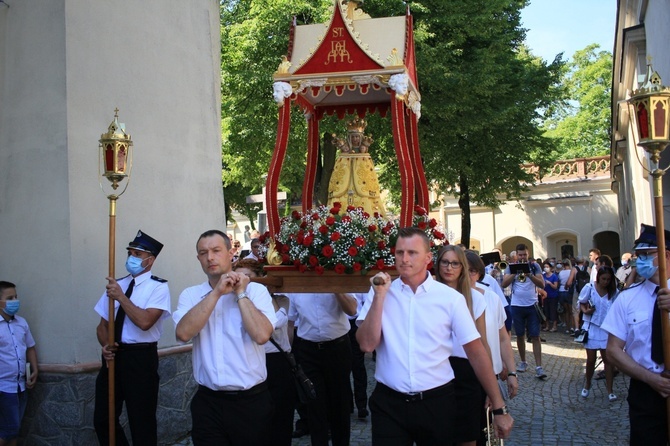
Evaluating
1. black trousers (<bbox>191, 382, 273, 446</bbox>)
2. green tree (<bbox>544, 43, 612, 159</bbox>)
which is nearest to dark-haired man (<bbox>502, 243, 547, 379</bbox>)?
black trousers (<bbox>191, 382, 273, 446</bbox>)

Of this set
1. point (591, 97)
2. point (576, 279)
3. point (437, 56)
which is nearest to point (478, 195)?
point (576, 279)

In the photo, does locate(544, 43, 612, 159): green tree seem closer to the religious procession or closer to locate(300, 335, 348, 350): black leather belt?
the religious procession

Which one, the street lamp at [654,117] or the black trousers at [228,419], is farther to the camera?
the street lamp at [654,117]

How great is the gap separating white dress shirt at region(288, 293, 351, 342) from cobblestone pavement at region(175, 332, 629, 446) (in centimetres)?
165

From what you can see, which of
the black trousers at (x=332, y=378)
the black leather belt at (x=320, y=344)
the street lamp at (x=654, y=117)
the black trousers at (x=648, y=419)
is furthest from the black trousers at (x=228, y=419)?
the street lamp at (x=654, y=117)

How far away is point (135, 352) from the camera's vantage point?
6371mm

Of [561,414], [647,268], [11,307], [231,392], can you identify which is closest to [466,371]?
[647,268]

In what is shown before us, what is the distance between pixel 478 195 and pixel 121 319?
16454 mm

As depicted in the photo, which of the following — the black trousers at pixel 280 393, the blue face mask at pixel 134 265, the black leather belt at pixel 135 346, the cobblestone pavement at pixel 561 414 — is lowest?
the cobblestone pavement at pixel 561 414

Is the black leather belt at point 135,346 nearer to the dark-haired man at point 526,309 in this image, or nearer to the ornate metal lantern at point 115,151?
the ornate metal lantern at point 115,151

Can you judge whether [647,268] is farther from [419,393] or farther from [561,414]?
[561,414]

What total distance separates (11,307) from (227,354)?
327cm

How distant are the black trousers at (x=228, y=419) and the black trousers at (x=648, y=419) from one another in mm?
2413

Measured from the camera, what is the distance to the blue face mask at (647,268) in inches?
195
